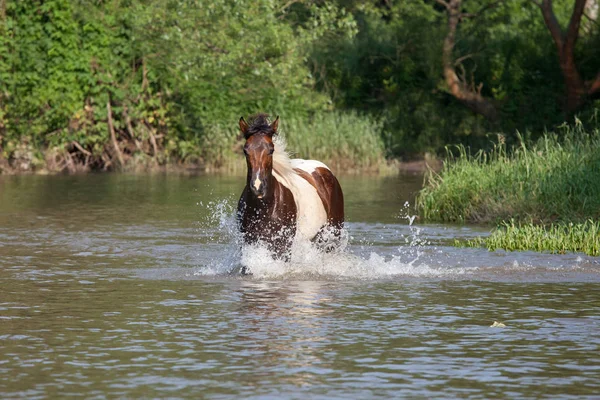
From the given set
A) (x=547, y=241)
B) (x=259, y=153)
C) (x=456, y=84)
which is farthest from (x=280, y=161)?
(x=456, y=84)

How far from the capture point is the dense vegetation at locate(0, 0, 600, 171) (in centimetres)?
3441

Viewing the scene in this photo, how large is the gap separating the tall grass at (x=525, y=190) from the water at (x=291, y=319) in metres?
1.60

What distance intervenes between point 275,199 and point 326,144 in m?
21.8

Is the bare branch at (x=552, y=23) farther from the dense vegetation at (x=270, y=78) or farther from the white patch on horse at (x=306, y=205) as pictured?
the white patch on horse at (x=306, y=205)

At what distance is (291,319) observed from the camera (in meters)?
10.0

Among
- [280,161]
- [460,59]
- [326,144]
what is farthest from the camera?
[460,59]

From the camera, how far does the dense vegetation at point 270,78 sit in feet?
113

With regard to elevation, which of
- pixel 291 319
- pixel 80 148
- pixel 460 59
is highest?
pixel 460 59

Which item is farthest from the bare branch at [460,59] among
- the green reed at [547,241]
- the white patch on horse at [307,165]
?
the white patch on horse at [307,165]

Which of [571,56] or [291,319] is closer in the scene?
[291,319]

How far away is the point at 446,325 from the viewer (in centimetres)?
982

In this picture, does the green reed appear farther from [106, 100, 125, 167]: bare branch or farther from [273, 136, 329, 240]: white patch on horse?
[106, 100, 125, 167]: bare branch

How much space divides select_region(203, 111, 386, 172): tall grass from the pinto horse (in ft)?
66.1

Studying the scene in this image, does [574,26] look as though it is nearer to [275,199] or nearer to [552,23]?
[552,23]
